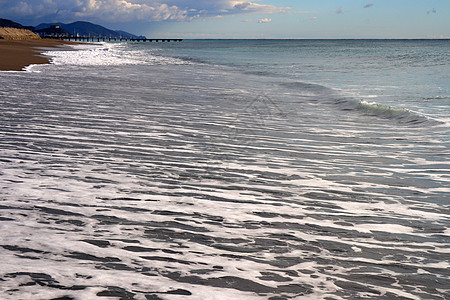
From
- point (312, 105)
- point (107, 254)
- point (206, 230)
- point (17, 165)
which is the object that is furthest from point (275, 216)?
point (312, 105)

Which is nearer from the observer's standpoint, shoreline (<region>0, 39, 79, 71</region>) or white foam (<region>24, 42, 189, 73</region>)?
shoreline (<region>0, 39, 79, 71</region>)

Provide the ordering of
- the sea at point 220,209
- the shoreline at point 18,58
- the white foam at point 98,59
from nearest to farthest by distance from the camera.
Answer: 1. the sea at point 220,209
2. the shoreline at point 18,58
3. the white foam at point 98,59

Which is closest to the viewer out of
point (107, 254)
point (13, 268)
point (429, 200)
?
point (13, 268)

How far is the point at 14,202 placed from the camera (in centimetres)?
411

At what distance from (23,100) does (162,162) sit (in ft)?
24.4

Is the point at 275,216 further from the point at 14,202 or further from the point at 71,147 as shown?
the point at 71,147

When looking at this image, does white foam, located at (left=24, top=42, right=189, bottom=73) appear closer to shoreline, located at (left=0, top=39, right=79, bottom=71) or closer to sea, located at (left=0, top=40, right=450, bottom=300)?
shoreline, located at (left=0, top=39, right=79, bottom=71)

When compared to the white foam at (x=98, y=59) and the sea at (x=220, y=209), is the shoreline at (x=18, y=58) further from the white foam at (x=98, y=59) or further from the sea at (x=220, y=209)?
the sea at (x=220, y=209)

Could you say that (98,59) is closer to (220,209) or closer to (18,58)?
(18,58)

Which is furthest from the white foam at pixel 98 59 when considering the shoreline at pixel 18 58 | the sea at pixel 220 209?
the sea at pixel 220 209

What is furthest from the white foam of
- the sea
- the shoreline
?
the sea

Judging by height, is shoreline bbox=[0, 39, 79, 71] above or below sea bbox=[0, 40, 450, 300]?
above

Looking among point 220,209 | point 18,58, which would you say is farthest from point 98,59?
point 220,209

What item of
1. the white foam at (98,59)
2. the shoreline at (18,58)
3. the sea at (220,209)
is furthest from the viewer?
the white foam at (98,59)
